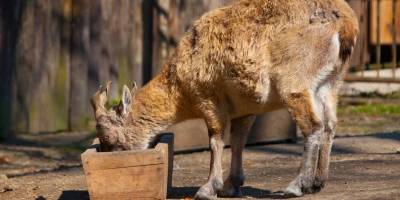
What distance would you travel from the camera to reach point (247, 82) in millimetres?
6938

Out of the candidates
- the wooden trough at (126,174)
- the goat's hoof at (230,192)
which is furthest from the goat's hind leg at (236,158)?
the wooden trough at (126,174)

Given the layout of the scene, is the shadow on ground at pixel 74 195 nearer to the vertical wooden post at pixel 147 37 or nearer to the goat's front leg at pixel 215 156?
the goat's front leg at pixel 215 156

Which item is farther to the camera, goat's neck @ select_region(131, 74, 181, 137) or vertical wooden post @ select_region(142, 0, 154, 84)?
vertical wooden post @ select_region(142, 0, 154, 84)

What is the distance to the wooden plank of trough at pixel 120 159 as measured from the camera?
21.9 feet

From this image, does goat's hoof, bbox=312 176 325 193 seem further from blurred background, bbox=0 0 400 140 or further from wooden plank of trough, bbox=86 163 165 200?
blurred background, bbox=0 0 400 140

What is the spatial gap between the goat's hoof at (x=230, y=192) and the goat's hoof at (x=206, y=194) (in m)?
0.31

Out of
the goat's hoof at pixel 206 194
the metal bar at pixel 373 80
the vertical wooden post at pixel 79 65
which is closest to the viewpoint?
the goat's hoof at pixel 206 194

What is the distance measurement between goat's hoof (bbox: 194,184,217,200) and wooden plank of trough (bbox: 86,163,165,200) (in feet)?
1.25

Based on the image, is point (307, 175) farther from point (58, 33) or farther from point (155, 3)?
point (155, 3)

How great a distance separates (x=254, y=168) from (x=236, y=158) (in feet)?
4.96

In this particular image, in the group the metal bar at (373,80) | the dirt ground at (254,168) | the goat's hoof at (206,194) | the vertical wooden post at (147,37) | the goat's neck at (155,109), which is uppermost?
the vertical wooden post at (147,37)

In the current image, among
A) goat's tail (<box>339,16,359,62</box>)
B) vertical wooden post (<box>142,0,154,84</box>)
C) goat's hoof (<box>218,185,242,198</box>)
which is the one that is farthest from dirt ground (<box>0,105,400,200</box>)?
vertical wooden post (<box>142,0,154,84</box>)

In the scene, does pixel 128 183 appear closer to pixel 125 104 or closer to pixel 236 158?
pixel 125 104

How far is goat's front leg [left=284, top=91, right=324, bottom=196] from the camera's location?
6.71m
